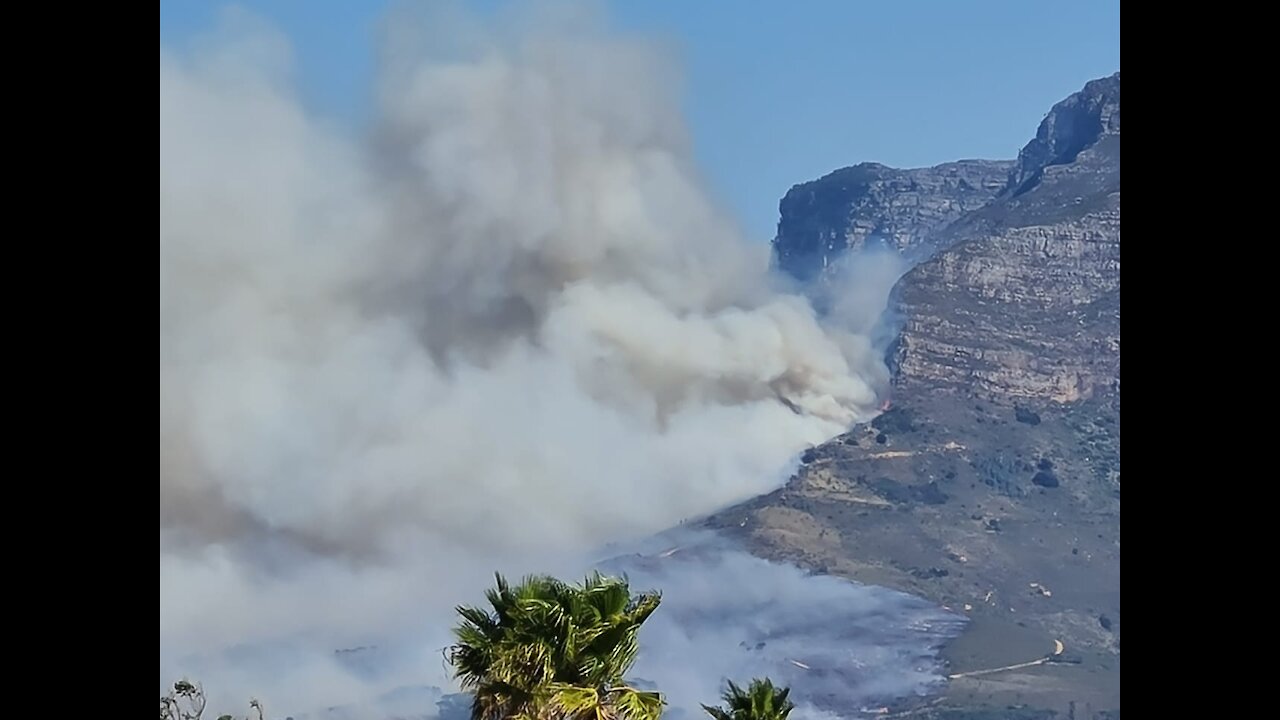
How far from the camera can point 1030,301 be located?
6998 inches

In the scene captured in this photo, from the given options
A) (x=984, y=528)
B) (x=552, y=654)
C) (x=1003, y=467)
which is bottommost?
(x=552, y=654)

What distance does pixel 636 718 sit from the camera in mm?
16062

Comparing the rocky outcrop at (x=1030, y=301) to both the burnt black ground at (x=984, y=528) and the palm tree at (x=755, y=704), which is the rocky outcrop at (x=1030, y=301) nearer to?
the burnt black ground at (x=984, y=528)

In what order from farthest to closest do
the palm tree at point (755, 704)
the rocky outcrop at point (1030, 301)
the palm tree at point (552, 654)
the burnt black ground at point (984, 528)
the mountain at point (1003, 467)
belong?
1. the rocky outcrop at point (1030, 301)
2. the mountain at point (1003, 467)
3. the burnt black ground at point (984, 528)
4. the palm tree at point (755, 704)
5. the palm tree at point (552, 654)

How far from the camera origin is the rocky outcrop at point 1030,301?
16838cm

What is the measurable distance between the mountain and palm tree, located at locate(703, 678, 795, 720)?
371 ft

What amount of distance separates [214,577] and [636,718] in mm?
138891

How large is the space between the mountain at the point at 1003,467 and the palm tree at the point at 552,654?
114894 mm

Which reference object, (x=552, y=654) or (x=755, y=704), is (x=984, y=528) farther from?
(x=552, y=654)

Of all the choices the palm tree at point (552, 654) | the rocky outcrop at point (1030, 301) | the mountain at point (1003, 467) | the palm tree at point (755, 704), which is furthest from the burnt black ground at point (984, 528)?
the palm tree at point (552, 654)

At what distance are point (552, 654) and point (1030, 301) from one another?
16670 centimetres

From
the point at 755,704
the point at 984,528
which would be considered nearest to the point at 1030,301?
the point at 984,528
